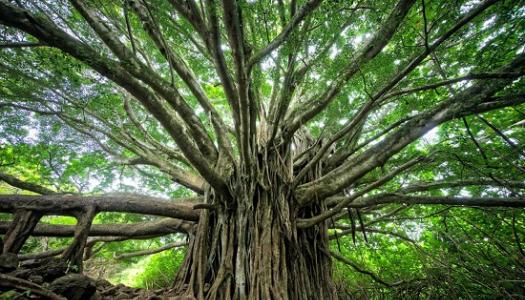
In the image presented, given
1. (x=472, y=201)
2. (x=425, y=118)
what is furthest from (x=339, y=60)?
(x=472, y=201)

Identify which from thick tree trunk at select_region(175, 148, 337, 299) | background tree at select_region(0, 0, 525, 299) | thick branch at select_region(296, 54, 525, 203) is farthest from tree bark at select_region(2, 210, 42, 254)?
thick branch at select_region(296, 54, 525, 203)

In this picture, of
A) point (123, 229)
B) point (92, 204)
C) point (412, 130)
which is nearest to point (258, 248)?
point (123, 229)

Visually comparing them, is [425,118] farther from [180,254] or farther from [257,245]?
[180,254]

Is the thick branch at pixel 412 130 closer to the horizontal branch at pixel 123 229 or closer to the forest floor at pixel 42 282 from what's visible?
the horizontal branch at pixel 123 229

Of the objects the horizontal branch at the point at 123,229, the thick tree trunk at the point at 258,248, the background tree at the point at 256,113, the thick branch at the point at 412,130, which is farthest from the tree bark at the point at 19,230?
the thick branch at the point at 412,130

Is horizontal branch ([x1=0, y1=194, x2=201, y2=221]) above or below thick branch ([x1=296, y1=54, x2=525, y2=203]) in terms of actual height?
below

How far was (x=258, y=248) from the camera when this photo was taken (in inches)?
A: 102

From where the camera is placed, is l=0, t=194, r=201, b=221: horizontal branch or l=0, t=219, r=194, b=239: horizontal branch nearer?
l=0, t=194, r=201, b=221: horizontal branch

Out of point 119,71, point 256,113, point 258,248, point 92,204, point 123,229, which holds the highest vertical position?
point 256,113

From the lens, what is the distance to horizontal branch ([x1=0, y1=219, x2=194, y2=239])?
2.70 metres

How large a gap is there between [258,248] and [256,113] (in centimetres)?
132

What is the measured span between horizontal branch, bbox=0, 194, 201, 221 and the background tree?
13mm

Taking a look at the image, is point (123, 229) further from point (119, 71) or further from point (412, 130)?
point (412, 130)

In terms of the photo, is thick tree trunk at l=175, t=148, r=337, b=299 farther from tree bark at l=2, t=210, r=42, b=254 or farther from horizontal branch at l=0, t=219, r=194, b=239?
tree bark at l=2, t=210, r=42, b=254
